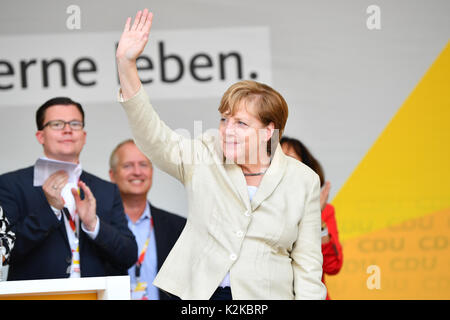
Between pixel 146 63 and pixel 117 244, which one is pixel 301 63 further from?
pixel 117 244

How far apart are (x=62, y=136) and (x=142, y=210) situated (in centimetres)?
86

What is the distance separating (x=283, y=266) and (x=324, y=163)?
2.36 meters

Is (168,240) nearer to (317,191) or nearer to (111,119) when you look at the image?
(111,119)

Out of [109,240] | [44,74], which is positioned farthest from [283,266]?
[44,74]

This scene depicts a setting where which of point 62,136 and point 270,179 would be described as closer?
point 270,179

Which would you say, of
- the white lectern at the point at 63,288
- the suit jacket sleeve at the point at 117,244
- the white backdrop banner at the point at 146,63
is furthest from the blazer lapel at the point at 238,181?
the white backdrop banner at the point at 146,63

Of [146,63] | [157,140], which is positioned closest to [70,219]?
[146,63]

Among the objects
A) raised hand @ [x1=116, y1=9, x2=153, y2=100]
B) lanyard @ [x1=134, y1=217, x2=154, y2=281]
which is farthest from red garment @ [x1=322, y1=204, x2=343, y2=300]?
raised hand @ [x1=116, y1=9, x2=153, y2=100]

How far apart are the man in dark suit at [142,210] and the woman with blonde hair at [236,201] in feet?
6.81

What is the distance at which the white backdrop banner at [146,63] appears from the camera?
459cm

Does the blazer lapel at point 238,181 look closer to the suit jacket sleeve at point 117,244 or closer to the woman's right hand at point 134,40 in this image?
the woman's right hand at point 134,40

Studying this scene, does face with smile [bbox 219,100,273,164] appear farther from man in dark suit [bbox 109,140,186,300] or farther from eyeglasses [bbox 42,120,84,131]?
man in dark suit [bbox 109,140,186,300]

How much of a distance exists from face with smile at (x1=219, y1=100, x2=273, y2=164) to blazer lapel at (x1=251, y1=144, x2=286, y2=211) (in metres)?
0.11

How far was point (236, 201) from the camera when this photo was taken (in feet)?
7.93
